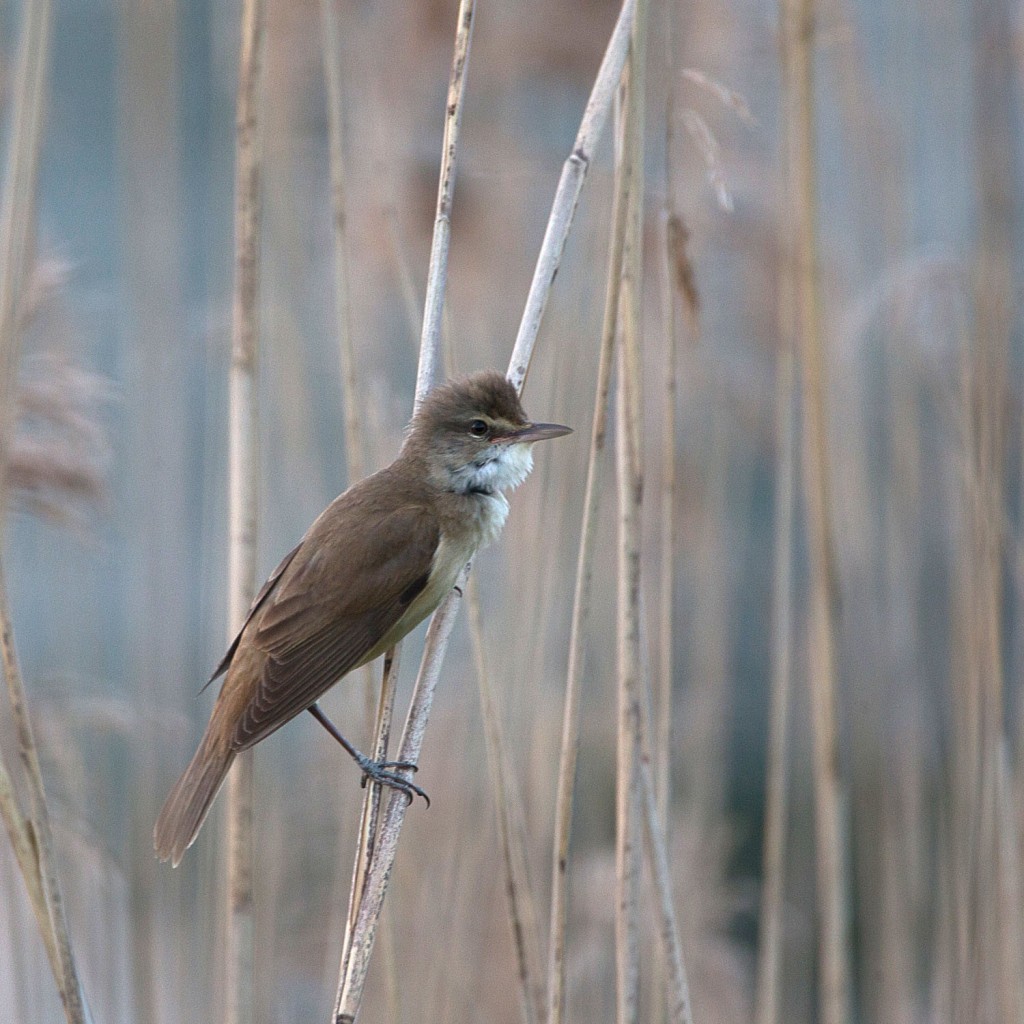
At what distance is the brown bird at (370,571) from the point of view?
89.7 inches

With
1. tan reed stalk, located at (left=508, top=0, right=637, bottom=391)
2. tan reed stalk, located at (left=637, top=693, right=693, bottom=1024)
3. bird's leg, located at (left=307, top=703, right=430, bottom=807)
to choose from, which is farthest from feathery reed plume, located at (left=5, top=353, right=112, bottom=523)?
tan reed stalk, located at (left=637, top=693, right=693, bottom=1024)

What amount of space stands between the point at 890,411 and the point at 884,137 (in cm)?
71

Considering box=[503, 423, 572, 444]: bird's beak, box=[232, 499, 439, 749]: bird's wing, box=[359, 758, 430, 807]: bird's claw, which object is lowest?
box=[359, 758, 430, 807]: bird's claw

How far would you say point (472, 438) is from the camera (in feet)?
8.66

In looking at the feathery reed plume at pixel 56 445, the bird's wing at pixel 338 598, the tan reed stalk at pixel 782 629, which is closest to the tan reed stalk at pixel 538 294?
the bird's wing at pixel 338 598

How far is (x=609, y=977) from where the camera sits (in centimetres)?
345

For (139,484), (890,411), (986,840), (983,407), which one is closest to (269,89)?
(139,484)

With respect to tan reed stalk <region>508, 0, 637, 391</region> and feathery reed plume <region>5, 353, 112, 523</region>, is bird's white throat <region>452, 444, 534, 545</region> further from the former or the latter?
feathery reed plume <region>5, 353, 112, 523</region>

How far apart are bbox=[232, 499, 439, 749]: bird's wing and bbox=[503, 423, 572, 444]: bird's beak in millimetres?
236

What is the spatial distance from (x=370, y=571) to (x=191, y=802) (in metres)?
0.55

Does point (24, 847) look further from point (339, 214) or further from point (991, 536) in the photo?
point (991, 536)

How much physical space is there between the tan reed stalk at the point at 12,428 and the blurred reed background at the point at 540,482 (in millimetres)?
265

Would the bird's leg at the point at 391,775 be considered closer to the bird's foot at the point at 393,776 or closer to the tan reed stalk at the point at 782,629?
the bird's foot at the point at 393,776

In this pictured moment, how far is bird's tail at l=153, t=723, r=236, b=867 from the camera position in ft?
7.10
